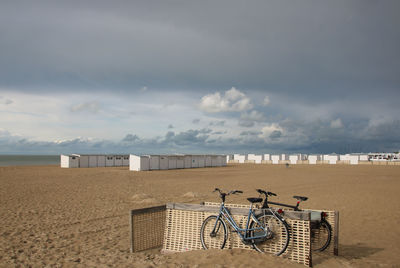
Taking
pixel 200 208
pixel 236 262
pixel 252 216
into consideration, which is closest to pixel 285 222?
pixel 252 216

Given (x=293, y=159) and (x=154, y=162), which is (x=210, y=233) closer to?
(x=154, y=162)

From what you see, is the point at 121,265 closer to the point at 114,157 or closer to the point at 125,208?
the point at 125,208

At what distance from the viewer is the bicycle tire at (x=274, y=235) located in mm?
5527

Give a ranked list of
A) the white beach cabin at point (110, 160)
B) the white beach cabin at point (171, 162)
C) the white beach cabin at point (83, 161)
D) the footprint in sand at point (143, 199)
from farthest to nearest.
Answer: the white beach cabin at point (110, 160), the white beach cabin at point (83, 161), the white beach cabin at point (171, 162), the footprint in sand at point (143, 199)

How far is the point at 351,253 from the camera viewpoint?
6965 millimetres

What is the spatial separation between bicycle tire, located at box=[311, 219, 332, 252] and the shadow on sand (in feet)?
0.55

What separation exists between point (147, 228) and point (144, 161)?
36.6 meters

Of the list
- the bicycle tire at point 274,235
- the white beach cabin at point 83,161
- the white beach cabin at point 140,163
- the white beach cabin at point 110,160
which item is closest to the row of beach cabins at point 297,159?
the white beach cabin at point 110,160

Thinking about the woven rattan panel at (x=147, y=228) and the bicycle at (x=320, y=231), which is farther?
the woven rattan panel at (x=147, y=228)

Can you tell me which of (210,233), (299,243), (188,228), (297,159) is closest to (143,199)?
(188,228)

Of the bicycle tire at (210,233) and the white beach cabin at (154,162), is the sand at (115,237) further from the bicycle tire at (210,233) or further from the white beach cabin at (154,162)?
the white beach cabin at (154,162)

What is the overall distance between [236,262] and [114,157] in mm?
52801

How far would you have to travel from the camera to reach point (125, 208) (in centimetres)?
1341

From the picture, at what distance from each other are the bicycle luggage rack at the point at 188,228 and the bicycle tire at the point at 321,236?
0.12 m
